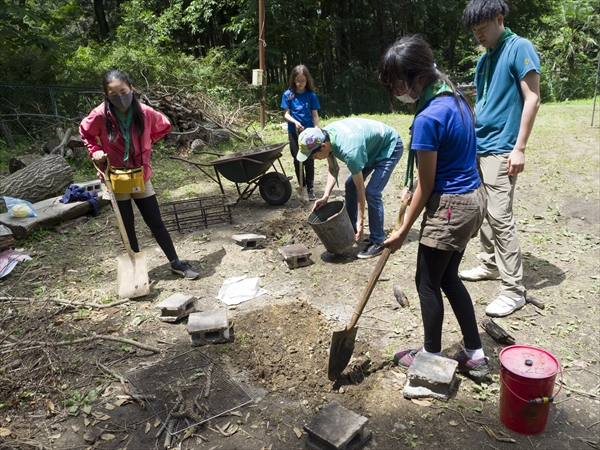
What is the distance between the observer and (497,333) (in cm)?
303

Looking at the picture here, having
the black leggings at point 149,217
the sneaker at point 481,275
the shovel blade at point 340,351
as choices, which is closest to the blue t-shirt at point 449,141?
the shovel blade at point 340,351

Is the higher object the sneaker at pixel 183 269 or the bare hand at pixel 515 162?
the bare hand at pixel 515 162

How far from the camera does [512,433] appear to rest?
90.3 inches

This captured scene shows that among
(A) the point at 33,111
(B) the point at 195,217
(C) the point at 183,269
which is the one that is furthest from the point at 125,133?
(A) the point at 33,111

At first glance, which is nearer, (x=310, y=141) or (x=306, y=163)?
(x=310, y=141)

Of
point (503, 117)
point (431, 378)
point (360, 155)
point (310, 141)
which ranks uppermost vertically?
point (503, 117)

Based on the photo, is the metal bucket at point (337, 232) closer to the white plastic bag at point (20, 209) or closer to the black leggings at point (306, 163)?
the black leggings at point (306, 163)

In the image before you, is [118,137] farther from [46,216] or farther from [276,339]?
[46,216]

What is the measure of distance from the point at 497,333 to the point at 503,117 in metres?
1.51

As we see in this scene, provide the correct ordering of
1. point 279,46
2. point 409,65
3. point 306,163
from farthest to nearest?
point 279,46 < point 306,163 < point 409,65

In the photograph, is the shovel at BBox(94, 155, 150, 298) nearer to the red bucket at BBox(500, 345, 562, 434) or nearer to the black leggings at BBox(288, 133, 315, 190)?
the black leggings at BBox(288, 133, 315, 190)

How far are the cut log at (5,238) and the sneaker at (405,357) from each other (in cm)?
444

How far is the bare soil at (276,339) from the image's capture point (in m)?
2.38

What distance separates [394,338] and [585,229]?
10.2 ft
